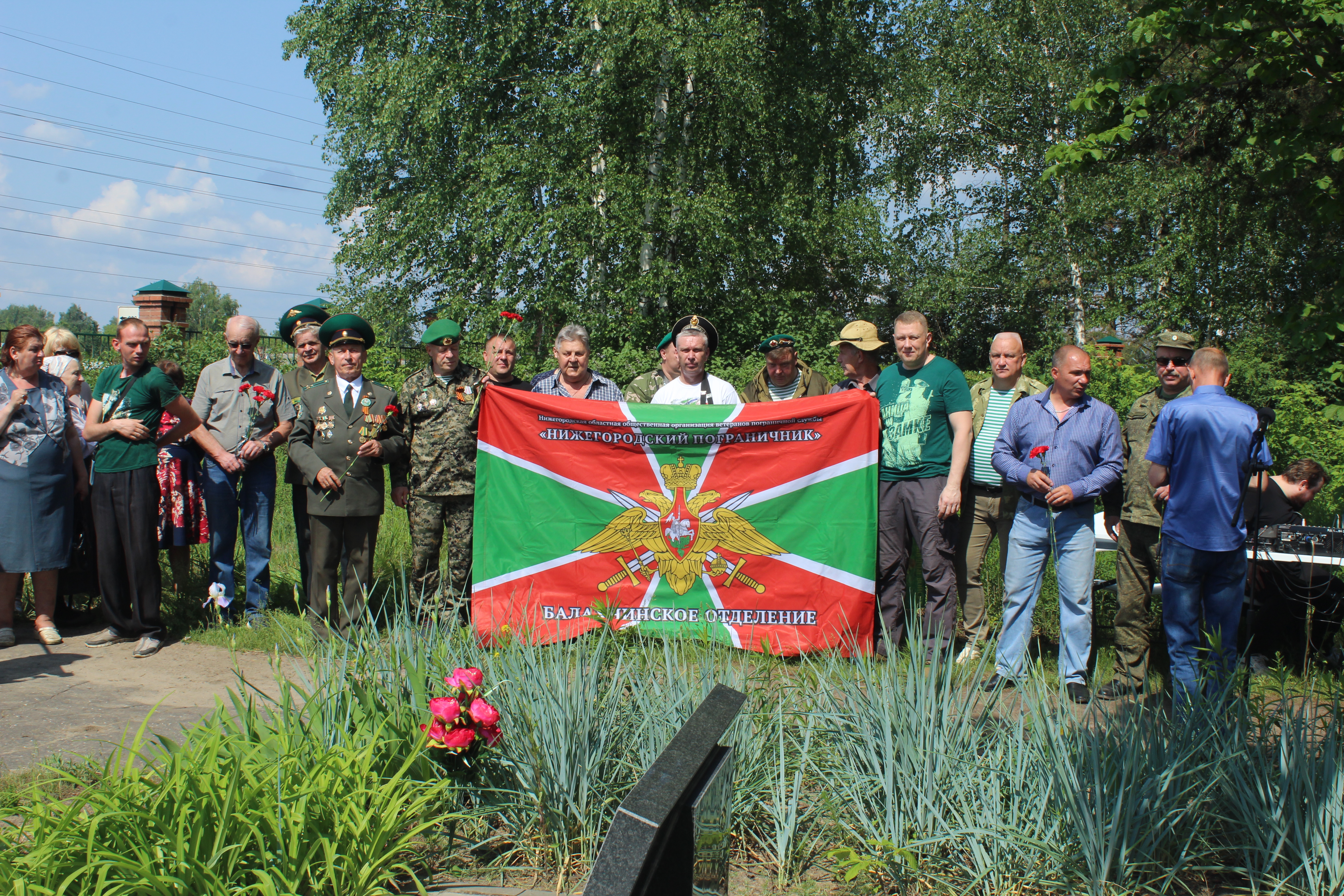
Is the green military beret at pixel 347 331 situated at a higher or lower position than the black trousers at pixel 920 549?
higher

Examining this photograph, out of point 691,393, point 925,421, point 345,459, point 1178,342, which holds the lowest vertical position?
point 345,459

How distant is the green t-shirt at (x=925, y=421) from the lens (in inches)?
214

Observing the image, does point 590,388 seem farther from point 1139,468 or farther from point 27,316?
point 27,316

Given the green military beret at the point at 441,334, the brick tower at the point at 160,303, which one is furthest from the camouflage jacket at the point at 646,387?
the brick tower at the point at 160,303

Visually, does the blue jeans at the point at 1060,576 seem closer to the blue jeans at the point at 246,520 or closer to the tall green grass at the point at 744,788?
the tall green grass at the point at 744,788

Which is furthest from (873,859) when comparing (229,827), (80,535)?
(80,535)

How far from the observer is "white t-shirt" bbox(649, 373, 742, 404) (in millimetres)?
6125

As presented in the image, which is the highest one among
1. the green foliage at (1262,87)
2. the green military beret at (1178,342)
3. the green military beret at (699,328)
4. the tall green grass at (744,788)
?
the green foliage at (1262,87)

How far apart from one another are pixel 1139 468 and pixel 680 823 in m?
4.17

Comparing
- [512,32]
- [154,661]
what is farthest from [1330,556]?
[512,32]

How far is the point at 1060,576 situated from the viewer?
5133 millimetres

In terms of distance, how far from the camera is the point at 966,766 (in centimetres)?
313

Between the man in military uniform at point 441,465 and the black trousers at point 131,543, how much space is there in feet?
5.13

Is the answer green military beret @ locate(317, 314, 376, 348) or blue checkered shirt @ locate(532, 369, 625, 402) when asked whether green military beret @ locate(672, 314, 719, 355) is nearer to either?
blue checkered shirt @ locate(532, 369, 625, 402)
